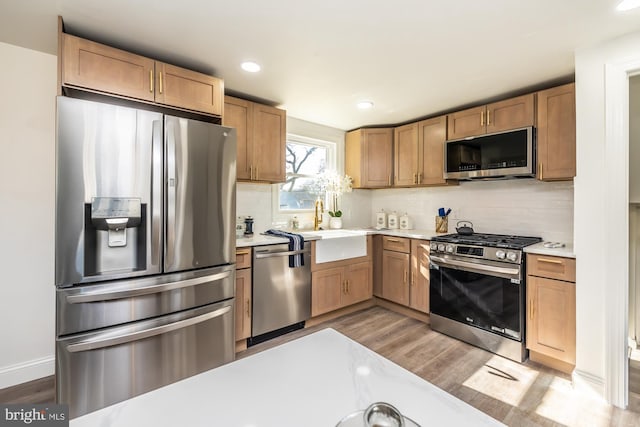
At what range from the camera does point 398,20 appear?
1715mm

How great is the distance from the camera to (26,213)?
2076 millimetres

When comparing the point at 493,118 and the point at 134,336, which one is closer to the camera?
the point at 134,336

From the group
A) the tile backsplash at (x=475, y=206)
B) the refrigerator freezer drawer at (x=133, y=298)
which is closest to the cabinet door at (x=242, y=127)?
the tile backsplash at (x=475, y=206)

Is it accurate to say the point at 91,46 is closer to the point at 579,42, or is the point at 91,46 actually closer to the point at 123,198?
the point at 123,198

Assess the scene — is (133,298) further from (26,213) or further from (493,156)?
(493,156)

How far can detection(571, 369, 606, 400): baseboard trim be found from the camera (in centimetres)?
192

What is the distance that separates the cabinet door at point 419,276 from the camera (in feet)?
9.98

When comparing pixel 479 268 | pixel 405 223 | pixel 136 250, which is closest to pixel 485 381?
pixel 479 268

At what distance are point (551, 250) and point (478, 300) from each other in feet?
2.32

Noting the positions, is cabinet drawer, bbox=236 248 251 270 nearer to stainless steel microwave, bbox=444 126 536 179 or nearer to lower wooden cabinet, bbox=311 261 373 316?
Result: lower wooden cabinet, bbox=311 261 373 316

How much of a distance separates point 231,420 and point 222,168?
1.84 m

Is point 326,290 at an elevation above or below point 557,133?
below

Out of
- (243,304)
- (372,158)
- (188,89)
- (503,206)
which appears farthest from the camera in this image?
(372,158)

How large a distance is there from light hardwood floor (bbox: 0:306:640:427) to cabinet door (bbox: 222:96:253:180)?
5.47ft
